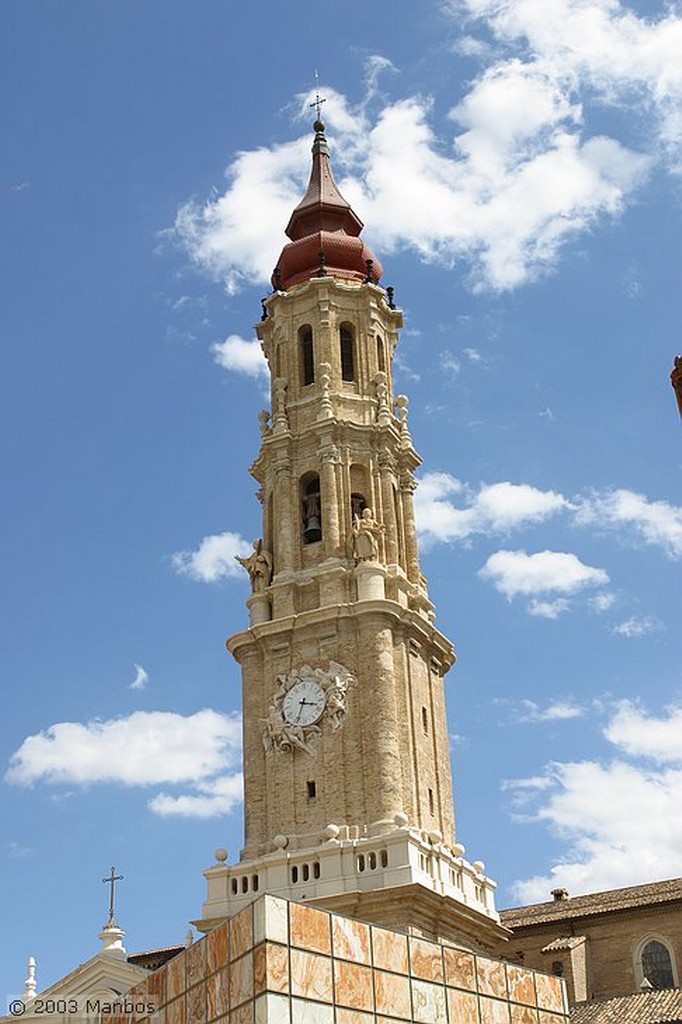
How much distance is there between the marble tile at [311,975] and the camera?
23.5 m

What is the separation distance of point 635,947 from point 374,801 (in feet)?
44.1

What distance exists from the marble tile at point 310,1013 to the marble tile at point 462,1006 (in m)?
3.42

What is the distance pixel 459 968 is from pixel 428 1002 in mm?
1235

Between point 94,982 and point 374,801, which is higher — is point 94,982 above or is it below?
below

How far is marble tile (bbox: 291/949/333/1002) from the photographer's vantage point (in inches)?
925

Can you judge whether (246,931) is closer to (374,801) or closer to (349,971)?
(349,971)

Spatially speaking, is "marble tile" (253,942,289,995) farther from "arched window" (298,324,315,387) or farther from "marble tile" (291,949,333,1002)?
"arched window" (298,324,315,387)

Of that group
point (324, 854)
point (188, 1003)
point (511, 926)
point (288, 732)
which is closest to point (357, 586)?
point (288, 732)

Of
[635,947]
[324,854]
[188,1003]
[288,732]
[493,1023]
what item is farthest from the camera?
[635,947]

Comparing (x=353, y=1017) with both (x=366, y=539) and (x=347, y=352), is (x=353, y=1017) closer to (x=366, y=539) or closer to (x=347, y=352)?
(x=366, y=539)

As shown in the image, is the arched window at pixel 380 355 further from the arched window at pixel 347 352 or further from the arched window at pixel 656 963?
the arched window at pixel 656 963

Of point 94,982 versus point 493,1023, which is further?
point 94,982

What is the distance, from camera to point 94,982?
49.2 metres

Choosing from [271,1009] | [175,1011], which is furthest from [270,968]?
[175,1011]
